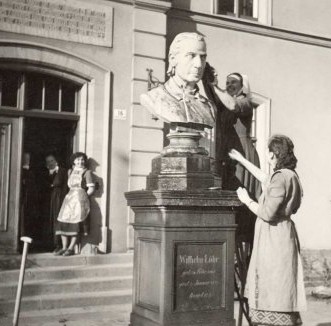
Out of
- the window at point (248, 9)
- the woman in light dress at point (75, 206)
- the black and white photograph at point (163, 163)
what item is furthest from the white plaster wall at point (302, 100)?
the woman in light dress at point (75, 206)

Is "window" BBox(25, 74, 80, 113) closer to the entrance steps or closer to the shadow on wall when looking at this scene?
the shadow on wall

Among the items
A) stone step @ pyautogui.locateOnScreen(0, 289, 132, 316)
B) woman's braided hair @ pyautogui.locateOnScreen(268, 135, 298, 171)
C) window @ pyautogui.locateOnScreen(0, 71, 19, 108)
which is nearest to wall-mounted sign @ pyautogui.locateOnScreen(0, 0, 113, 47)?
window @ pyautogui.locateOnScreen(0, 71, 19, 108)

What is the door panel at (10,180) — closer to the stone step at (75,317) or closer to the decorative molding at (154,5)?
the stone step at (75,317)

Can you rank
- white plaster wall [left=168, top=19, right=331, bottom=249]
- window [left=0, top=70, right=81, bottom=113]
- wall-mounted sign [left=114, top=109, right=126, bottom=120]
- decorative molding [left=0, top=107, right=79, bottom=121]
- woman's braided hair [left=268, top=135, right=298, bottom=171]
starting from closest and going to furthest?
woman's braided hair [left=268, top=135, right=298, bottom=171], decorative molding [left=0, top=107, right=79, bottom=121], window [left=0, top=70, right=81, bottom=113], wall-mounted sign [left=114, top=109, right=126, bottom=120], white plaster wall [left=168, top=19, right=331, bottom=249]

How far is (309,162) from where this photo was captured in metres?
11.5

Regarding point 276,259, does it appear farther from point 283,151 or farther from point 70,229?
point 70,229

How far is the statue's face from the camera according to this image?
459cm

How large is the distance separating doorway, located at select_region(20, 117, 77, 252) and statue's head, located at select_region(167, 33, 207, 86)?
473cm

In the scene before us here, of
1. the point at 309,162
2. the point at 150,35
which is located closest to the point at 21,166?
the point at 150,35

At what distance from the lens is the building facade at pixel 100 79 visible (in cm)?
838

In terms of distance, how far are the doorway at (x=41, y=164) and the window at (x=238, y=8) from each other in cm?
379

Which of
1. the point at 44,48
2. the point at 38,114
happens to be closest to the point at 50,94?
the point at 38,114

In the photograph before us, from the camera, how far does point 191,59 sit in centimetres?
462

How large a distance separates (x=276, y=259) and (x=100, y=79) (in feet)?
17.9
